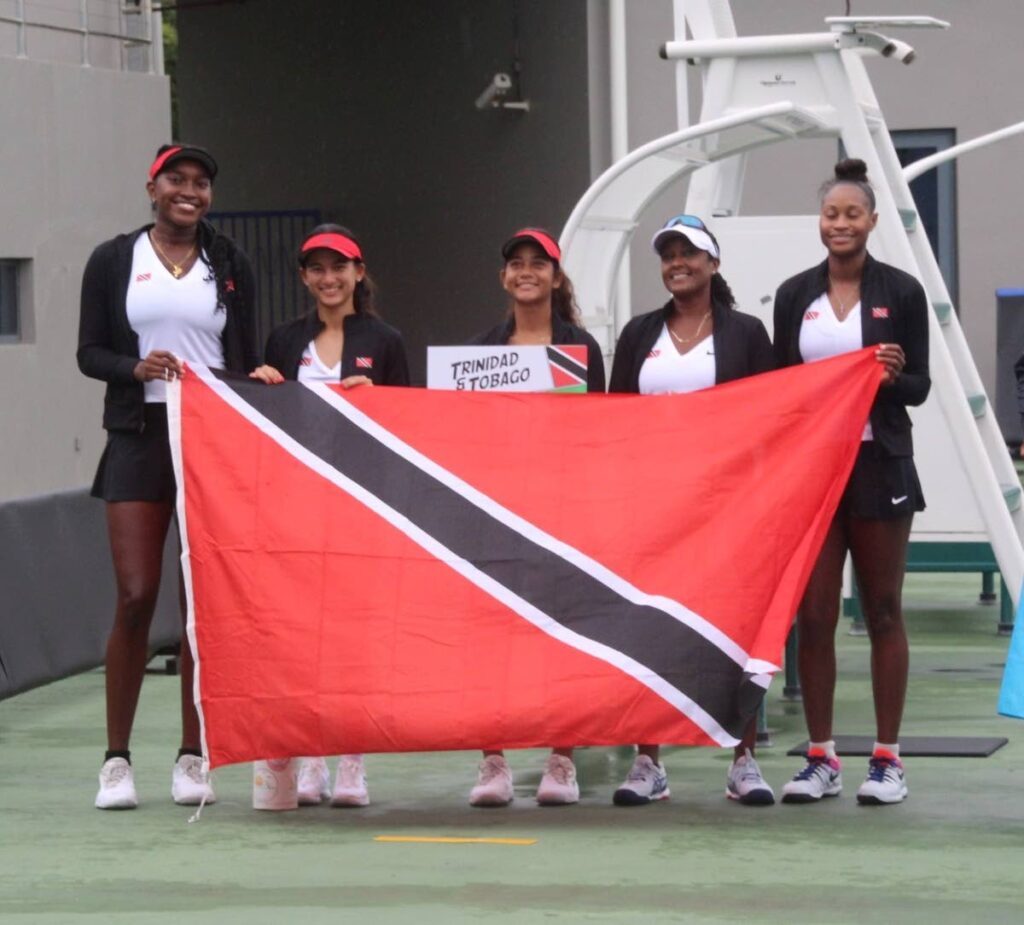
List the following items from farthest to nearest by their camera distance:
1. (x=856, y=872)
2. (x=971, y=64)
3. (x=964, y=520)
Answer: (x=971, y=64), (x=964, y=520), (x=856, y=872)

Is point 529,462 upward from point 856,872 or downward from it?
upward

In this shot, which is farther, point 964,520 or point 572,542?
point 964,520

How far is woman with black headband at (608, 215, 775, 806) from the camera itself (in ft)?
22.1

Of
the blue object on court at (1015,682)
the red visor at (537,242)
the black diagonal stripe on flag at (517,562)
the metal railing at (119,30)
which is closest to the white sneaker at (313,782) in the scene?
the black diagonal stripe on flag at (517,562)

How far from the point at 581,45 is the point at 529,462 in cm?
1212

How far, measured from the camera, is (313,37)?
2088cm

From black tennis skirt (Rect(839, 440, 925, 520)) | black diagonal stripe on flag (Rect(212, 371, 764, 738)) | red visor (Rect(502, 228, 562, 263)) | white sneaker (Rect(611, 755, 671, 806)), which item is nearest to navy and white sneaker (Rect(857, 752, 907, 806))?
black diagonal stripe on flag (Rect(212, 371, 764, 738))

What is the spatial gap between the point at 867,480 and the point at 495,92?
41.0 ft

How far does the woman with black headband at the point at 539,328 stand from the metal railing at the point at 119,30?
29.2 feet

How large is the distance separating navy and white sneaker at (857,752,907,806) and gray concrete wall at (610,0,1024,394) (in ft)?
43.7

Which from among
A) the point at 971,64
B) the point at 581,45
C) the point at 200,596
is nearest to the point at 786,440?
the point at 200,596

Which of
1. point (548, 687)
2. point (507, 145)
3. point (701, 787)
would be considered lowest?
point (701, 787)

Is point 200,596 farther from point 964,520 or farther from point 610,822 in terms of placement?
point 964,520

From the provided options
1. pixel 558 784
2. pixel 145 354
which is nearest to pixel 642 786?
pixel 558 784
